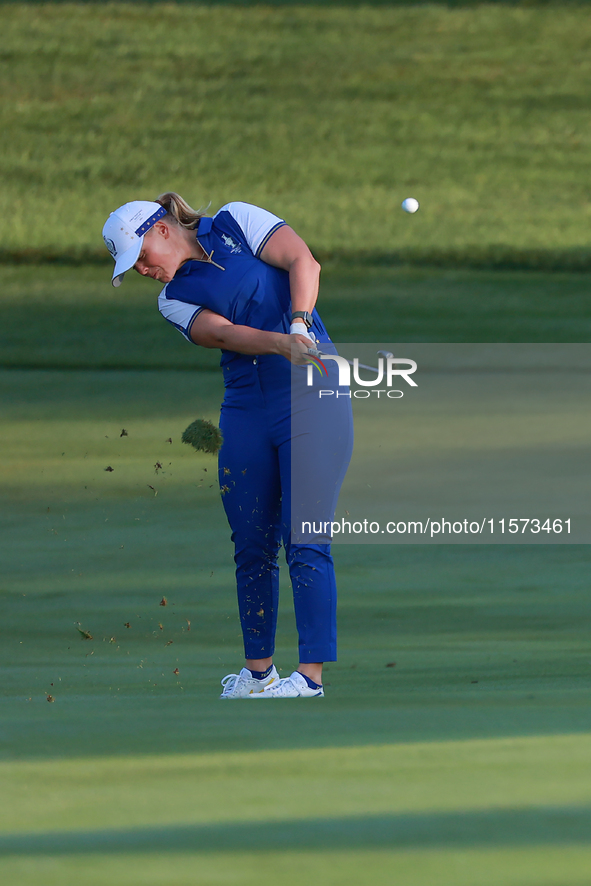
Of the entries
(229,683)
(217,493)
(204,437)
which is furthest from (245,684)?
(217,493)

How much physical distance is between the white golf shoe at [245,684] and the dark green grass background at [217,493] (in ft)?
0.32

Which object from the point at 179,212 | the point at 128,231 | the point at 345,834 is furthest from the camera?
the point at 179,212

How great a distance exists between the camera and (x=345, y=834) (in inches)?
64.9

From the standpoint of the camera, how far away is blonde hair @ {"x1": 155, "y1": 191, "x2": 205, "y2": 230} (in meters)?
3.17

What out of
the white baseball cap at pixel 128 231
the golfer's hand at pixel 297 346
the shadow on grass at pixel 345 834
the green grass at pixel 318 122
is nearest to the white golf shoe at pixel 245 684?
the golfer's hand at pixel 297 346

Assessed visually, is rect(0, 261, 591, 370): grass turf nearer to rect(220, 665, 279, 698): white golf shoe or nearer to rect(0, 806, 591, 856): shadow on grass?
rect(220, 665, 279, 698): white golf shoe

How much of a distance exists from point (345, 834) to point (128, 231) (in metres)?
1.71

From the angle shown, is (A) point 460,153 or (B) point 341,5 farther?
(B) point 341,5

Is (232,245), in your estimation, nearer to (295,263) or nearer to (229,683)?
(295,263)

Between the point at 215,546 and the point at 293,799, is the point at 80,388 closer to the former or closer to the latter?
the point at 215,546

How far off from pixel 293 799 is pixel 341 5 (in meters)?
16.4

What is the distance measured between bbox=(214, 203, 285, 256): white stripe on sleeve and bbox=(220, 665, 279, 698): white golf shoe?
0.89 meters

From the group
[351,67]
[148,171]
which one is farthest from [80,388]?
[351,67]

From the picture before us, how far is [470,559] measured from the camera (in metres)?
4.96
